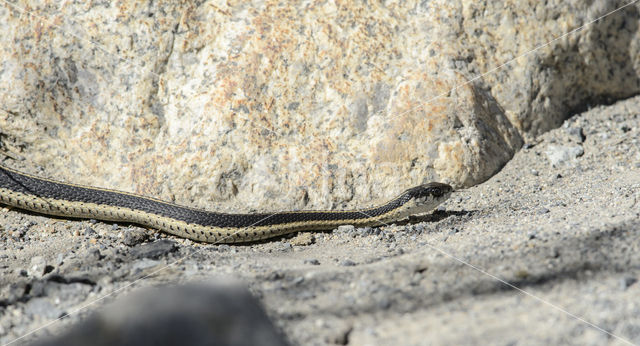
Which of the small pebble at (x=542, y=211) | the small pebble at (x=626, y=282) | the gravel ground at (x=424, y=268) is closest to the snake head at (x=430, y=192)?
the gravel ground at (x=424, y=268)

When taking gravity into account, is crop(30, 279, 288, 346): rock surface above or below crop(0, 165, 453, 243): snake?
below

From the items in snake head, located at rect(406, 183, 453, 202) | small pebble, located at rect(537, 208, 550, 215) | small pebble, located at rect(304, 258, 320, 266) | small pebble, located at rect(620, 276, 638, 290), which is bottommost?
small pebble, located at rect(304, 258, 320, 266)

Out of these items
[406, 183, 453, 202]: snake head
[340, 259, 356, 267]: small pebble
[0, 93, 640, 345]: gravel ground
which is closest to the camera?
[0, 93, 640, 345]: gravel ground

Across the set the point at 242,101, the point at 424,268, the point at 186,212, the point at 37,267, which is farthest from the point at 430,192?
the point at 37,267

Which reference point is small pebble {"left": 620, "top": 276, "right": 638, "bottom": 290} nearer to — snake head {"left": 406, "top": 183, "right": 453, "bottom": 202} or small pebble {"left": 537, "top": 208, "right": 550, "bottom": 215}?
small pebble {"left": 537, "top": 208, "right": 550, "bottom": 215}

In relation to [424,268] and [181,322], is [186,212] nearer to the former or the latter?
[181,322]

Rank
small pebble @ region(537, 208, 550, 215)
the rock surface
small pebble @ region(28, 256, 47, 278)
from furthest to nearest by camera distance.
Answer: small pebble @ region(537, 208, 550, 215), small pebble @ region(28, 256, 47, 278), the rock surface

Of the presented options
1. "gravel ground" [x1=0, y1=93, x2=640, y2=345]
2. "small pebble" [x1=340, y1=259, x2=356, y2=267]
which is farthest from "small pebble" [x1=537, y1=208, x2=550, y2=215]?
"small pebble" [x1=340, y1=259, x2=356, y2=267]

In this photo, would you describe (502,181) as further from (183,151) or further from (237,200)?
(183,151)
